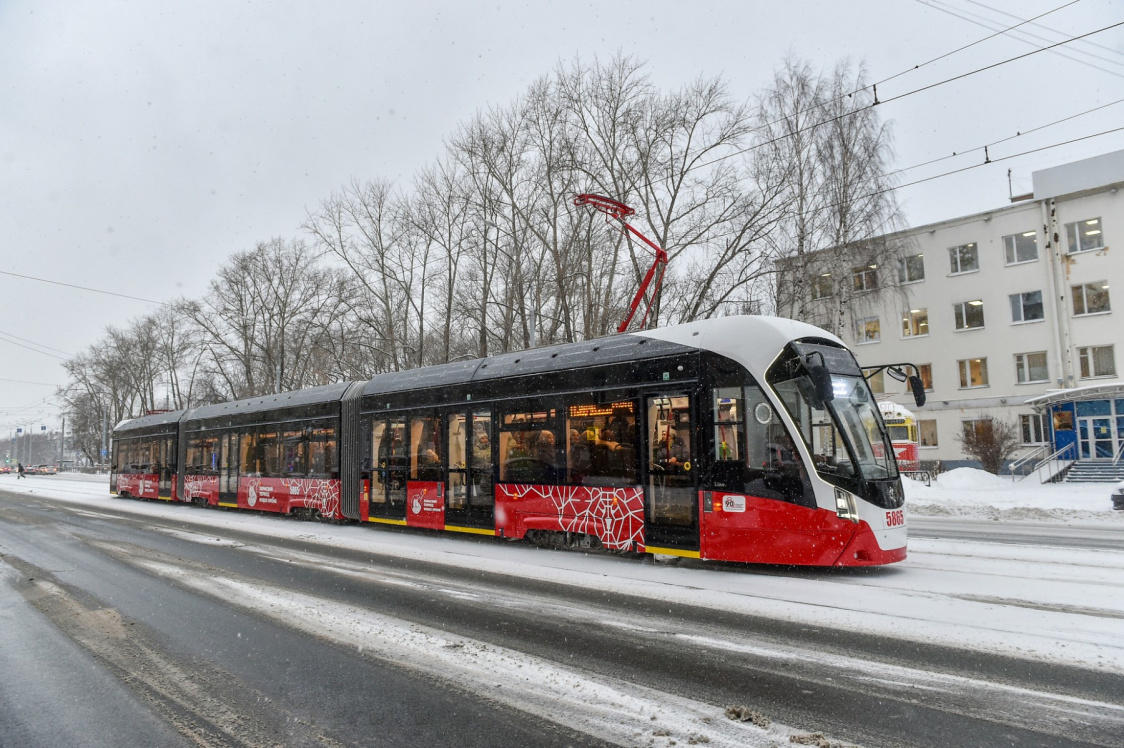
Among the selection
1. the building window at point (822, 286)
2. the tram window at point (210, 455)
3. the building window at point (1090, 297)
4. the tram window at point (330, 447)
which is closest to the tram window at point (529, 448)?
the tram window at point (330, 447)

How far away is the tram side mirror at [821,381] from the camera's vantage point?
7777mm

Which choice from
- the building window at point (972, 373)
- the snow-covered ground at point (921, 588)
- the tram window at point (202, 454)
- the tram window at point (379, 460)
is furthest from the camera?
the building window at point (972, 373)

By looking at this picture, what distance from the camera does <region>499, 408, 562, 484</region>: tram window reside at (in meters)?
10.7

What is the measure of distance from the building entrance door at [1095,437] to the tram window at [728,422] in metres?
25.9

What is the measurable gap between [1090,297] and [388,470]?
32957 millimetres

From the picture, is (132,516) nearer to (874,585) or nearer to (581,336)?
(581,336)

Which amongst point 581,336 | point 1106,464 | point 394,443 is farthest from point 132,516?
point 1106,464

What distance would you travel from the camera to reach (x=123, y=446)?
2897 cm

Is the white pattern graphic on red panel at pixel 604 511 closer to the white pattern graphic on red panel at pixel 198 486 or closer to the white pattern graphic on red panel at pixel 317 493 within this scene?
the white pattern graphic on red panel at pixel 317 493

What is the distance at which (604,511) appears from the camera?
9.80 metres

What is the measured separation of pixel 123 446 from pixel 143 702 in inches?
1159

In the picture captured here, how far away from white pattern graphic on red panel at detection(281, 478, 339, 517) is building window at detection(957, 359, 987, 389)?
3154 centimetres

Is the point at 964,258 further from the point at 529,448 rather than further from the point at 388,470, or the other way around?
the point at 388,470

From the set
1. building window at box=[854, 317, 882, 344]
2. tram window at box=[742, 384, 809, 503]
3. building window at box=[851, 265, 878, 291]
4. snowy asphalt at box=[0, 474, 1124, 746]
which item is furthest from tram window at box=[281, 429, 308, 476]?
building window at box=[854, 317, 882, 344]
